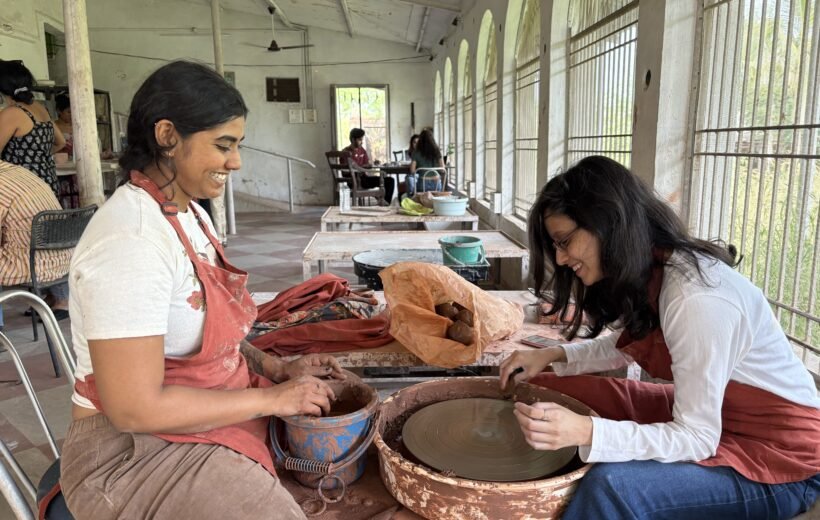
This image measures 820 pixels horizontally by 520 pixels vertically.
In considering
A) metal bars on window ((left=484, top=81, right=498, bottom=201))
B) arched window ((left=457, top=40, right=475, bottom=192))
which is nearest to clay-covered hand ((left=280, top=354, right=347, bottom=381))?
metal bars on window ((left=484, top=81, right=498, bottom=201))

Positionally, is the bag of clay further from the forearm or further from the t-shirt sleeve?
the t-shirt sleeve

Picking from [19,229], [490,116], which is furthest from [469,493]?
[490,116]

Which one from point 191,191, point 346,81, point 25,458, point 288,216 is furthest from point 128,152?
point 346,81

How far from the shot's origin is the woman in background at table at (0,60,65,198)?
358 cm

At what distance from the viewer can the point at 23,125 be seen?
3.72m

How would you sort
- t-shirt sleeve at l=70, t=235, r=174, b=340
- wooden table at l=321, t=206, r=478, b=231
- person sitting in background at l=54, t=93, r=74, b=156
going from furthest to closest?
person sitting in background at l=54, t=93, r=74, b=156 → wooden table at l=321, t=206, r=478, b=231 → t-shirt sleeve at l=70, t=235, r=174, b=340

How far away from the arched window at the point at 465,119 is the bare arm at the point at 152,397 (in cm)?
738

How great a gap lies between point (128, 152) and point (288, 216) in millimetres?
9839

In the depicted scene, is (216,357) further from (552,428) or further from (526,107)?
(526,107)

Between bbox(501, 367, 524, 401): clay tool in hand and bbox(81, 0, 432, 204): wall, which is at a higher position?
bbox(81, 0, 432, 204): wall

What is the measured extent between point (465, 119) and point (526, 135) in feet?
12.8

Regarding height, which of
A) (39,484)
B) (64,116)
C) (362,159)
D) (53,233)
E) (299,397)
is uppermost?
(64,116)

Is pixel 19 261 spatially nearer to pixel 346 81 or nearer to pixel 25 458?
pixel 25 458

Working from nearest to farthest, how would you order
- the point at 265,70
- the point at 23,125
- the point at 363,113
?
1. the point at 23,125
2. the point at 265,70
3. the point at 363,113
